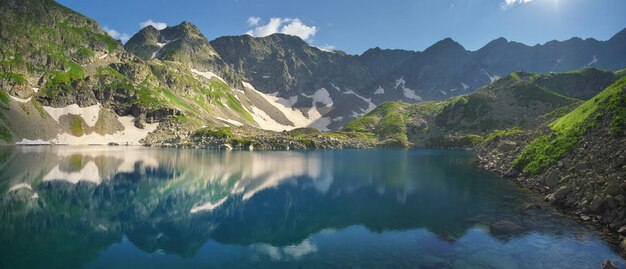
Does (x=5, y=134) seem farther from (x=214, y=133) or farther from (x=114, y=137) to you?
(x=214, y=133)

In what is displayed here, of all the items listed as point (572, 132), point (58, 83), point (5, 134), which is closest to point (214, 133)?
point (5, 134)

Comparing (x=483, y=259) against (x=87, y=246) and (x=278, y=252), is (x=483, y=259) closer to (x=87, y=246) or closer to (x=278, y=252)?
(x=278, y=252)

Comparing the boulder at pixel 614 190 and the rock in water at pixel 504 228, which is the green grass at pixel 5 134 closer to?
the rock in water at pixel 504 228

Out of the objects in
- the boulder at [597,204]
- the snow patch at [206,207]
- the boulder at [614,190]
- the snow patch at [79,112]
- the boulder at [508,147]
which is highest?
the snow patch at [79,112]

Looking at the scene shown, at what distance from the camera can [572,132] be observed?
55.0 metres

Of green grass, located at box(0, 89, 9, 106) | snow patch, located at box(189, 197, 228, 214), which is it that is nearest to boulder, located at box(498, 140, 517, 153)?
snow patch, located at box(189, 197, 228, 214)

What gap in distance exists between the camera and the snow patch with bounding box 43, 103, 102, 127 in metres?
172

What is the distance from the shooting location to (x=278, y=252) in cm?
2869

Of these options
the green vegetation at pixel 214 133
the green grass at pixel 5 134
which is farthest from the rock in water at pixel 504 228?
the green grass at pixel 5 134

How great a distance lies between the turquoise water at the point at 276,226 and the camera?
26.8 metres

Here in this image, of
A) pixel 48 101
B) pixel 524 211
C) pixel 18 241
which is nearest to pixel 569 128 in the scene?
pixel 524 211

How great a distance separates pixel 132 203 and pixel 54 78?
186388mm

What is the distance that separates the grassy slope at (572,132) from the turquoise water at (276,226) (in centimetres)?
732

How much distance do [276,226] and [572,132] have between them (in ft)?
155
